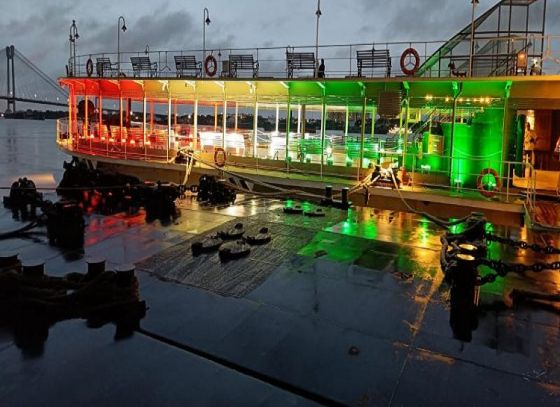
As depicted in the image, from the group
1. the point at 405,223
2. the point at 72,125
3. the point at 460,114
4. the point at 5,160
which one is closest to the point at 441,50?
the point at 460,114

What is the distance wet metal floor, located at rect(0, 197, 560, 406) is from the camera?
4.00m

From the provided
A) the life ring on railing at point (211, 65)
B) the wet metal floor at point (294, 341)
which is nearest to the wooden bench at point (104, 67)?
the life ring on railing at point (211, 65)

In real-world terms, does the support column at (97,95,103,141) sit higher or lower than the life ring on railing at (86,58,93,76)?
lower

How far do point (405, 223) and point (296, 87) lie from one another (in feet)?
30.1

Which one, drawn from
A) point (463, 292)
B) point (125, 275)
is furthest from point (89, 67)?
point (463, 292)

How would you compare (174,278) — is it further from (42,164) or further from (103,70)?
(42,164)

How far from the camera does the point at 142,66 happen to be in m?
21.5

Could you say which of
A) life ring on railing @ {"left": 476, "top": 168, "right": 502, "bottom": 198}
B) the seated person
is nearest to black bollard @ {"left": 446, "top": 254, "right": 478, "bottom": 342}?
life ring on railing @ {"left": 476, "top": 168, "right": 502, "bottom": 198}

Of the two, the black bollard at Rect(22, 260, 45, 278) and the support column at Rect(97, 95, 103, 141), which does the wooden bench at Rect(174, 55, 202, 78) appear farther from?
the black bollard at Rect(22, 260, 45, 278)

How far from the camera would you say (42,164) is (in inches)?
2216

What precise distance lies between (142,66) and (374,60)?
1095 cm

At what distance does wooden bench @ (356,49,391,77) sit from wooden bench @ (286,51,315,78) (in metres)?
1.88

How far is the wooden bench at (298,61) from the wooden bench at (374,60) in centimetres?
188

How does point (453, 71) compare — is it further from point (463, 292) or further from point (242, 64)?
point (463, 292)
